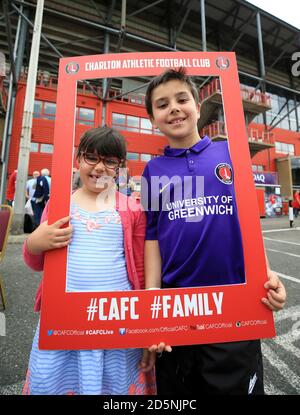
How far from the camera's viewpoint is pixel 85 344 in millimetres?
693

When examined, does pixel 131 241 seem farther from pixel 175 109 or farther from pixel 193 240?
pixel 175 109

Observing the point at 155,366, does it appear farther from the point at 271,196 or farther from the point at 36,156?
the point at 271,196

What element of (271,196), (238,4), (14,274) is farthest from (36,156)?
(238,4)

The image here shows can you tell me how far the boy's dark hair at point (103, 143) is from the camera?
2.99 feet

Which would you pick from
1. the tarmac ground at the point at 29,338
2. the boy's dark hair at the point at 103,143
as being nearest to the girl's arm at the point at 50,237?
the boy's dark hair at the point at 103,143

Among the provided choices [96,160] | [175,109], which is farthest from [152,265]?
[175,109]

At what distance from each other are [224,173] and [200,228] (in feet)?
0.72

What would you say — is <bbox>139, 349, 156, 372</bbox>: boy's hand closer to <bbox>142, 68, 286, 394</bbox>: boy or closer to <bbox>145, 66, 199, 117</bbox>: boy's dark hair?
<bbox>142, 68, 286, 394</bbox>: boy

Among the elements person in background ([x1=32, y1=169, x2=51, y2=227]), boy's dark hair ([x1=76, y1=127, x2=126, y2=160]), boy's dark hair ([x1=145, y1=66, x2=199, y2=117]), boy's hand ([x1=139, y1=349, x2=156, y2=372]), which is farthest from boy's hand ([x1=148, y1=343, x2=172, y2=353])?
person in background ([x1=32, y1=169, x2=51, y2=227])

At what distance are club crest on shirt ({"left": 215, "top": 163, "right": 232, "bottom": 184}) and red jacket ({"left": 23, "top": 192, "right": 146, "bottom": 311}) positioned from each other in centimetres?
32

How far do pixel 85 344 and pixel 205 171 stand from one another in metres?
0.70

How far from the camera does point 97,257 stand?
0.83 meters

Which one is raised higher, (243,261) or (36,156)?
(36,156)

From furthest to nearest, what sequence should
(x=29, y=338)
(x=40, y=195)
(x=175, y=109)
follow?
(x=40, y=195) < (x=29, y=338) < (x=175, y=109)
